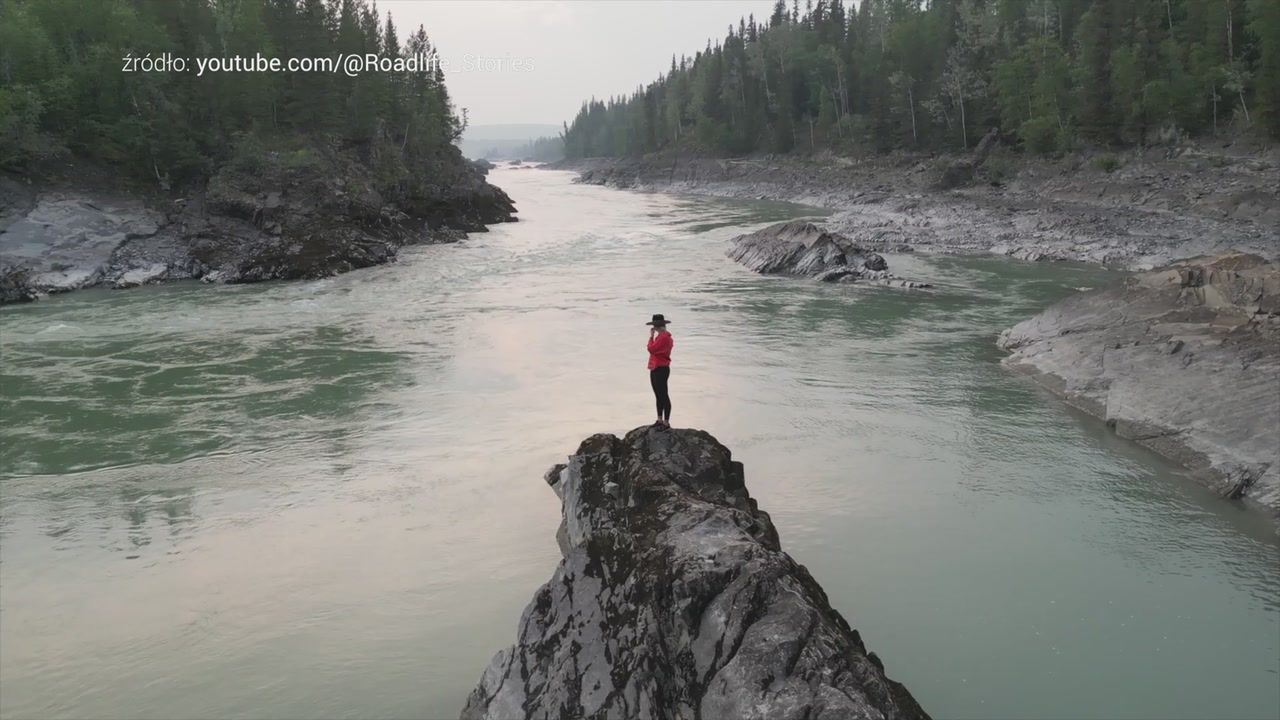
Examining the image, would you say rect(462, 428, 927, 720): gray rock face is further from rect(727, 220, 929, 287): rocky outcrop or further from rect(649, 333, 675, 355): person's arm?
rect(727, 220, 929, 287): rocky outcrop

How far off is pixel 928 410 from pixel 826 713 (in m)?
13.3

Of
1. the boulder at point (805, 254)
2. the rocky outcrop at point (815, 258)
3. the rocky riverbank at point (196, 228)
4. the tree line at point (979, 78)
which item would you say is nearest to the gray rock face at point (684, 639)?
the rocky outcrop at point (815, 258)

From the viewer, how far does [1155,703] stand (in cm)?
811

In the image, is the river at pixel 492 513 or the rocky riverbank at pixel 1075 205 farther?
the rocky riverbank at pixel 1075 205

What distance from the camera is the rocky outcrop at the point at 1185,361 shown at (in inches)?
518

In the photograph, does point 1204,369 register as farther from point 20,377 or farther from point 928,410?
point 20,377

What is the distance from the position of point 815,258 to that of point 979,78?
5313 centimetres

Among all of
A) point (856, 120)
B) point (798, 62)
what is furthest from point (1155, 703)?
point (798, 62)

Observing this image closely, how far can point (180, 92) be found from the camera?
46.0 m

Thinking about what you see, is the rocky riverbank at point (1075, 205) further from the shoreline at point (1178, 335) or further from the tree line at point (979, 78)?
the tree line at point (979, 78)

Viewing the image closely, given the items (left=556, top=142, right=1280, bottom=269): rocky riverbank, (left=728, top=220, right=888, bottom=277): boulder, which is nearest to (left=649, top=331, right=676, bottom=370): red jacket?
(left=728, top=220, right=888, bottom=277): boulder

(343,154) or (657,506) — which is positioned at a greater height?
(343,154)

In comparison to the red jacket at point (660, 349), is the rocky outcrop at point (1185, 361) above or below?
below

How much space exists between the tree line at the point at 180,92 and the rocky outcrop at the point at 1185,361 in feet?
135
